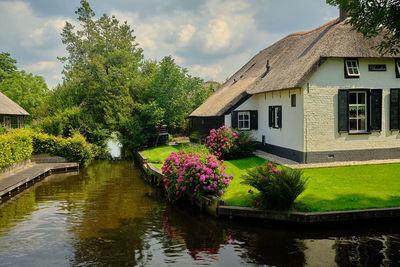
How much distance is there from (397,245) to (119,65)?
91.0ft

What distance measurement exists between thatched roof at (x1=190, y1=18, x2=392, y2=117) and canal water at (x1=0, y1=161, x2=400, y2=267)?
6047 millimetres

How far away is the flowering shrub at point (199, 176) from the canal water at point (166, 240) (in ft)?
2.74

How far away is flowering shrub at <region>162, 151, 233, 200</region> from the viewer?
36.8 ft

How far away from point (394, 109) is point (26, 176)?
1794cm

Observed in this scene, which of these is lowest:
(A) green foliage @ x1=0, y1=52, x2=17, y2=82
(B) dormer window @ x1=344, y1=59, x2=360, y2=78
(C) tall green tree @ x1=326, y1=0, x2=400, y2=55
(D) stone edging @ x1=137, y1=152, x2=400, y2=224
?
(D) stone edging @ x1=137, y1=152, x2=400, y2=224

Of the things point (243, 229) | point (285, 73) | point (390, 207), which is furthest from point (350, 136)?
point (243, 229)

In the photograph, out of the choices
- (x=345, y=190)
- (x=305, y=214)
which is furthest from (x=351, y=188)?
(x=305, y=214)

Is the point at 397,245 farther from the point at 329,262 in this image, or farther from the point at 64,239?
the point at 64,239

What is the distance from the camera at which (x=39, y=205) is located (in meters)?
13.3

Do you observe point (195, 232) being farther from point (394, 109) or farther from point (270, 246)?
point (394, 109)

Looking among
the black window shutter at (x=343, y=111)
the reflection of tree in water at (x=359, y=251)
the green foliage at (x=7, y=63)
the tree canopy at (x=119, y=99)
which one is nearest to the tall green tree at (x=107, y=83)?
the tree canopy at (x=119, y=99)

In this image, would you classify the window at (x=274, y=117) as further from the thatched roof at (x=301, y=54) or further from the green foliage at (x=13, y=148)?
the green foliage at (x=13, y=148)

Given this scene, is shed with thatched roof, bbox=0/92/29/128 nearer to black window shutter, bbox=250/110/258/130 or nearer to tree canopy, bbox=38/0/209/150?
tree canopy, bbox=38/0/209/150

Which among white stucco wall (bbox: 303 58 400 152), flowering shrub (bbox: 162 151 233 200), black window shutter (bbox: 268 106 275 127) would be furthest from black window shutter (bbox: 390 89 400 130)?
flowering shrub (bbox: 162 151 233 200)
